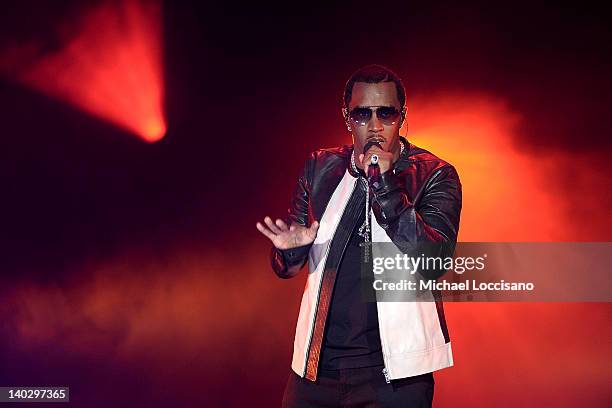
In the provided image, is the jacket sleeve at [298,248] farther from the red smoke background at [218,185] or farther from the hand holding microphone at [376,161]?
the red smoke background at [218,185]

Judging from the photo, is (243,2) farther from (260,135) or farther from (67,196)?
(67,196)

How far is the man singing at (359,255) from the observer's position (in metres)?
2.10

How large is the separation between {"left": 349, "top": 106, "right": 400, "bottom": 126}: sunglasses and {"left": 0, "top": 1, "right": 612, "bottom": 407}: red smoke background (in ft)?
5.89

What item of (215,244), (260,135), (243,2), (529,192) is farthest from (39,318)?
(529,192)

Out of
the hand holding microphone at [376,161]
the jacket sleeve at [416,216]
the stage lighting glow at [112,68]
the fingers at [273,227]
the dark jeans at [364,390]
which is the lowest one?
the dark jeans at [364,390]

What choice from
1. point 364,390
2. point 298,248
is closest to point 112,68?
point 298,248

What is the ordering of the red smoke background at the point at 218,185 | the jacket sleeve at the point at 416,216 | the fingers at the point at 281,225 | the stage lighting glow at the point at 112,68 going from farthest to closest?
the stage lighting glow at the point at 112,68 → the red smoke background at the point at 218,185 → the fingers at the point at 281,225 → the jacket sleeve at the point at 416,216

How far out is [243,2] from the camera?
4246 mm

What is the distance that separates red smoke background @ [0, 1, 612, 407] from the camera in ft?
13.4

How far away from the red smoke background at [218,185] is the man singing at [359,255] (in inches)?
68.5

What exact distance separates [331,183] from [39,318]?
2659 millimetres

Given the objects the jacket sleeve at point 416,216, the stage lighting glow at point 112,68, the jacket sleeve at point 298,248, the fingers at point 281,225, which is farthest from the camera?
the stage lighting glow at point 112,68

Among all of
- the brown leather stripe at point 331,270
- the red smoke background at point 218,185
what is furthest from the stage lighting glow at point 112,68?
the brown leather stripe at point 331,270

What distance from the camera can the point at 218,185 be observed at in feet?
14.0
